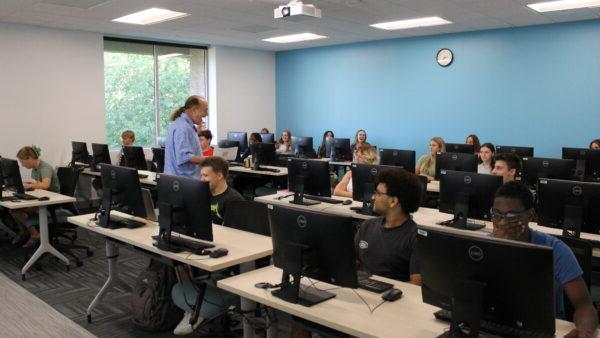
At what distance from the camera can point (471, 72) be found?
8383 mm

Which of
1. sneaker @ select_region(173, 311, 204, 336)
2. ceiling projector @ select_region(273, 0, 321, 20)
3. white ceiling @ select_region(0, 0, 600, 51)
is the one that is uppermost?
white ceiling @ select_region(0, 0, 600, 51)

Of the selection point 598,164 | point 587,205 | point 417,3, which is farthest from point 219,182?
point 598,164

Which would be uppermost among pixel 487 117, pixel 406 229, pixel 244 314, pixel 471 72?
pixel 471 72

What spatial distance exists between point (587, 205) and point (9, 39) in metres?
7.71

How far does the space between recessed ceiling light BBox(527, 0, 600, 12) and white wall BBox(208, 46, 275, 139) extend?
5820 mm

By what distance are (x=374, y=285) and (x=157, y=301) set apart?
1.69m

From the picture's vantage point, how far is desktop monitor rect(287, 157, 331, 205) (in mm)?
4438

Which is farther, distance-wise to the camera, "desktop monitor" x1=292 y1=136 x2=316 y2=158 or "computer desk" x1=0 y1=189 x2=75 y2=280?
"desktop monitor" x1=292 y1=136 x2=316 y2=158

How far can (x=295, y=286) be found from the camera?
2.18 m

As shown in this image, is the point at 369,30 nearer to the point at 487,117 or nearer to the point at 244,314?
the point at 487,117

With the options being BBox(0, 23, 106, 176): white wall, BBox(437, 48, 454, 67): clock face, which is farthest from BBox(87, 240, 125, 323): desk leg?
BBox(437, 48, 454, 67): clock face

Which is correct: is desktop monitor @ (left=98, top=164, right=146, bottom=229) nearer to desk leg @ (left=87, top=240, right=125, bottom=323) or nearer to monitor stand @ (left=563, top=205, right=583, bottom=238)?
desk leg @ (left=87, top=240, right=125, bottom=323)

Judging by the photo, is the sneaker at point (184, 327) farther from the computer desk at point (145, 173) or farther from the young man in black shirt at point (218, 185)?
the computer desk at point (145, 173)

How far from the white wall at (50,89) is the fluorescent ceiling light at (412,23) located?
15.2 ft
